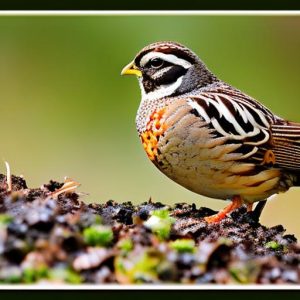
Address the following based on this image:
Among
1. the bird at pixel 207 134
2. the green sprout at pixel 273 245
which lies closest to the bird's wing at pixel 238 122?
the bird at pixel 207 134

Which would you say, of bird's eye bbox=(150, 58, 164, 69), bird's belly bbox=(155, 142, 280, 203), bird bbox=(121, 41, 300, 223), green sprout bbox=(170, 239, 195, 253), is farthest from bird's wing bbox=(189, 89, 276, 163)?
green sprout bbox=(170, 239, 195, 253)

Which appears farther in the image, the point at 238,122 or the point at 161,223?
the point at 238,122

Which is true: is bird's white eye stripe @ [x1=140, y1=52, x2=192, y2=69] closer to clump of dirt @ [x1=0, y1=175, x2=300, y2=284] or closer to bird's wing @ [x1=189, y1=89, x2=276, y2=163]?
Answer: bird's wing @ [x1=189, y1=89, x2=276, y2=163]

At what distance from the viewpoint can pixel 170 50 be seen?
20.2ft

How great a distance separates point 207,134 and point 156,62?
0.70 meters

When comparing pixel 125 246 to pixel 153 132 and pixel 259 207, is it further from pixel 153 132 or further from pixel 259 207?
pixel 259 207

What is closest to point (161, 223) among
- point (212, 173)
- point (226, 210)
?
point (212, 173)

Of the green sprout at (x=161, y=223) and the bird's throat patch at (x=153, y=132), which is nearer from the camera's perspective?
the green sprout at (x=161, y=223)

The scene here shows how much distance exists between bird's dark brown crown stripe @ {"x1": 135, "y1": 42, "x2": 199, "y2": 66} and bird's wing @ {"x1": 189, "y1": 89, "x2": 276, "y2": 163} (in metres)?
0.33

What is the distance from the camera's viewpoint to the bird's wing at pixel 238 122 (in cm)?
599

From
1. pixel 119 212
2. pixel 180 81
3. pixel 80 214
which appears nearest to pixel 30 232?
pixel 80 214

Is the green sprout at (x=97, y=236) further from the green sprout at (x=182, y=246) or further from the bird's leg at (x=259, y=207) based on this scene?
the bird's leg at (x=259, y=207)

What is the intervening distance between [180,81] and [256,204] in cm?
112

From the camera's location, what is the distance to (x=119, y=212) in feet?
19.2
